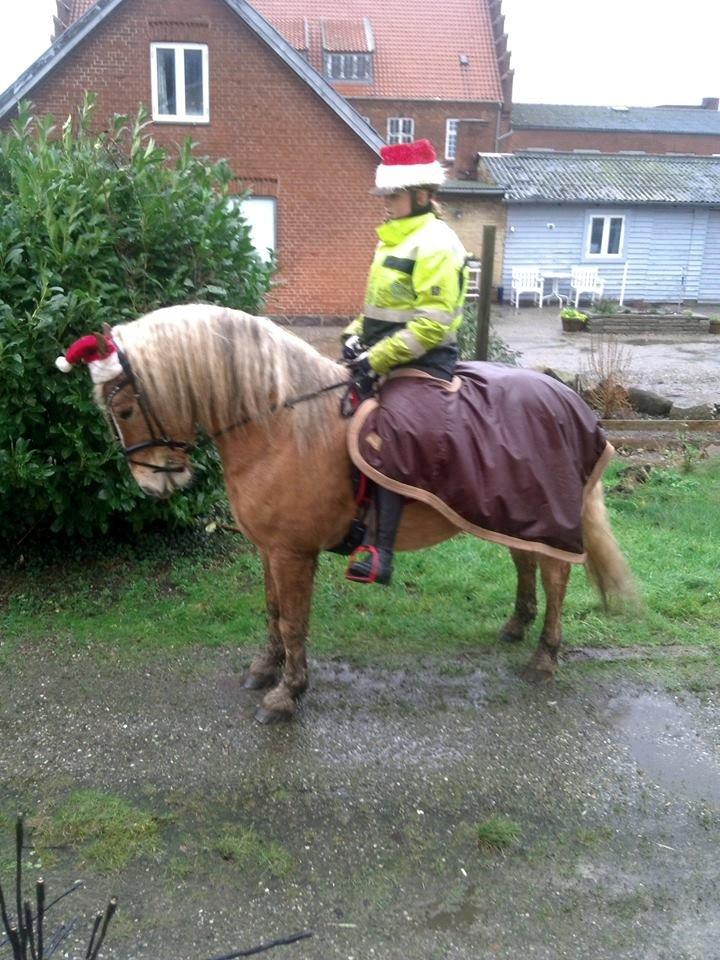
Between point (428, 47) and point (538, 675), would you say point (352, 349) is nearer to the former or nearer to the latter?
point (538, 675)

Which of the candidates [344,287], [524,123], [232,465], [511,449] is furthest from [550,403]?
[524,123]

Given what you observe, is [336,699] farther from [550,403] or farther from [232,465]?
[550,403]

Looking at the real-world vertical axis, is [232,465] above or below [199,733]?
above

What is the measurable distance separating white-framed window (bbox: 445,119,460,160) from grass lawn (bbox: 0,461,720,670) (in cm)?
3434

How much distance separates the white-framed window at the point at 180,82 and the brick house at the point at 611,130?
91.2 ft

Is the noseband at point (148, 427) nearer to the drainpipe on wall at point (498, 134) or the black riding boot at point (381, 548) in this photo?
the black riding boot at point (381, 548)

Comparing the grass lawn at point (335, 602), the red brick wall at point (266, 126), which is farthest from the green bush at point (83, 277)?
the red brick wall at point (266, 126)

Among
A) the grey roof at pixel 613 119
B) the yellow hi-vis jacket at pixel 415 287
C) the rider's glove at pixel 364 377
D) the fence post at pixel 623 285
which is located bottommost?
the fence post at pixel 623 285

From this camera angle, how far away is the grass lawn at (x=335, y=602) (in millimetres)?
4945

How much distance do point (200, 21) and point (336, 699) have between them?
19.1 metres

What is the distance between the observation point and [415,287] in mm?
3621

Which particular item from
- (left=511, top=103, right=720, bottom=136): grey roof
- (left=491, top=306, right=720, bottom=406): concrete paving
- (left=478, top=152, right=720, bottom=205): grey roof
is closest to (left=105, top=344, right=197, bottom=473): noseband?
(left=491, top=306, right=720, bottom=406): concrete paving

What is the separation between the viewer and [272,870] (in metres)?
3.15

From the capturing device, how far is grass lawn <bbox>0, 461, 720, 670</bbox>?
4.95 metres
